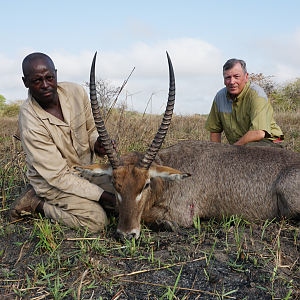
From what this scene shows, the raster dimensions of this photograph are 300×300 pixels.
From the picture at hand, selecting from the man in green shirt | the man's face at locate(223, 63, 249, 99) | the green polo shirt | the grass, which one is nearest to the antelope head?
the grass

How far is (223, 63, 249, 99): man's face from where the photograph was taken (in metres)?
6.20

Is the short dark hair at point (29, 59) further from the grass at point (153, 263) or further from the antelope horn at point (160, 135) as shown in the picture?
the grass at point (153, 263)

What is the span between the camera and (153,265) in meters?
3.13

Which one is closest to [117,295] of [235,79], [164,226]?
[164,226]

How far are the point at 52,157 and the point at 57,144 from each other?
0.91 feet

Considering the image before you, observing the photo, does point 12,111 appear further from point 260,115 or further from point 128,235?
point 128,235

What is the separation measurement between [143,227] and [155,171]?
0.81m

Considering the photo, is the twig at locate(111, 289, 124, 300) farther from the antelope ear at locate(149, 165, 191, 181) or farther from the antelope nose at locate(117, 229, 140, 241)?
the antelope ear at locate(149, 165, 191, 181)

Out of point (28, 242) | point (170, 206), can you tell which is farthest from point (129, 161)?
point (28, 242)

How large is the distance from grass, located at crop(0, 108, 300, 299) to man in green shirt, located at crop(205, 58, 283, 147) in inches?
85.9

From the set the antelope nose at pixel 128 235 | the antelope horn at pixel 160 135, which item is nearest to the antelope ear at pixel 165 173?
the antelope horn at pixel 160 135

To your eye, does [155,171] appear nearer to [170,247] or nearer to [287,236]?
[170,247]

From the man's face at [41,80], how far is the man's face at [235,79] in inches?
140

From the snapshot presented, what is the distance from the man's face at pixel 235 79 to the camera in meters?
6.20
